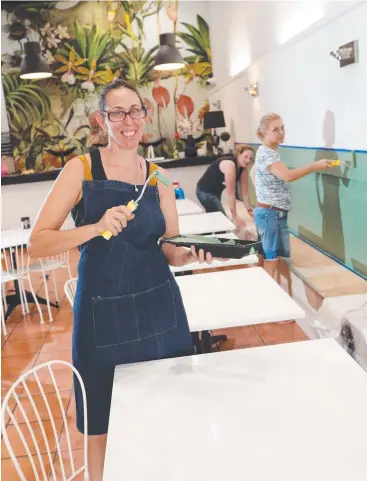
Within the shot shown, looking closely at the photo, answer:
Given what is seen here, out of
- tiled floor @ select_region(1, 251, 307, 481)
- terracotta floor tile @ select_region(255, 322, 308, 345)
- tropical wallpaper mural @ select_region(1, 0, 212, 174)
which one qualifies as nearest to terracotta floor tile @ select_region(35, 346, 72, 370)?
tiled floor @ select_region(1, 251, 307, 481)

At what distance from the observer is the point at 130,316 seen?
1.73 metres

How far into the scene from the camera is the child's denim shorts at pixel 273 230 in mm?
3961

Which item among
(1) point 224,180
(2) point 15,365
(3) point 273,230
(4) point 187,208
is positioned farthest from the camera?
(4) point 187,208

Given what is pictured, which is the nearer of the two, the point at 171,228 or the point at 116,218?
the point at 116,218

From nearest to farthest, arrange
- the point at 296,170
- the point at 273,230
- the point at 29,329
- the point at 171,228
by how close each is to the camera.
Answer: the point at 171,228 → the point at 296,170 → the point at 273,230 → the point at 29,329

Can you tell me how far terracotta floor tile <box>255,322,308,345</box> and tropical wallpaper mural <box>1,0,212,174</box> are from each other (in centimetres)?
505

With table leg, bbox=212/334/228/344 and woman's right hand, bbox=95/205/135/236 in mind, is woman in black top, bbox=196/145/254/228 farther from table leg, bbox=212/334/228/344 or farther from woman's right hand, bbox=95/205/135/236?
woman's right hand, bbox=95/205/135/236

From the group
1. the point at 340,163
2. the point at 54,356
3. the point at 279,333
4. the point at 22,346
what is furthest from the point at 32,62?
the point at 340,163

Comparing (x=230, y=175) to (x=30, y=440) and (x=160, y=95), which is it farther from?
(x=160, y=95)

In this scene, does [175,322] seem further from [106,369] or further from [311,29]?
[311,29]

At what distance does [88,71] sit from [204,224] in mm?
→ 5723

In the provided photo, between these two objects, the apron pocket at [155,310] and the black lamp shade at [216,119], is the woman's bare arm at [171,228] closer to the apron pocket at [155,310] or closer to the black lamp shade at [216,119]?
the apron pocket at [155,310]

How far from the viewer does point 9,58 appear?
8.86m

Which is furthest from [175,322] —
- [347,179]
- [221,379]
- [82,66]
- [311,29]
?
[82,66]
